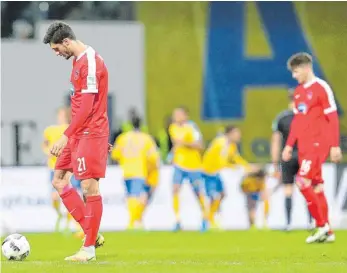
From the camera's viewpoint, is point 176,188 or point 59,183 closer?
point 59,183

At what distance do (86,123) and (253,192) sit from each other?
9.30 meters

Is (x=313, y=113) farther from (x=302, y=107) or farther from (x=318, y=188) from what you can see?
(x=318, y=188)

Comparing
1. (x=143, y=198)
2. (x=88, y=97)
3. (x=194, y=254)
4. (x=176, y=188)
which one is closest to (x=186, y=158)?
(x=176, y=188)

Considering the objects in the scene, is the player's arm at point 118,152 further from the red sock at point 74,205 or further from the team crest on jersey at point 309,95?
the red sock at point 74,205

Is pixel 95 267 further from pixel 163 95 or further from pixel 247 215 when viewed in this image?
pixel 163 95

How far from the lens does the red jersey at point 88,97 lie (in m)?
9.30

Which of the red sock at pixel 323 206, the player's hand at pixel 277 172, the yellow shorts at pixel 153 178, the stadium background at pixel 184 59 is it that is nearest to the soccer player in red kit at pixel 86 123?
the red sock at pixel 323 206

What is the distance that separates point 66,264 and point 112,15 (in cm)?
1181

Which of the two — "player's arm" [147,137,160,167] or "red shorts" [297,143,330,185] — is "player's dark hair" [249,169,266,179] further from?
"red shorts" [297,143,330,185]

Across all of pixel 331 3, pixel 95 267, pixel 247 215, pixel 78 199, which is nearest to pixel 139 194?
pixel 247 215

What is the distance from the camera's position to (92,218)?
31.1 ft

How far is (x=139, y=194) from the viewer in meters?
→ 17.5

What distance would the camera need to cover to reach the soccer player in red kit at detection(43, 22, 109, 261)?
30.5ft

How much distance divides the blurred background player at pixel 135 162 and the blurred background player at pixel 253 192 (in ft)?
5.19
